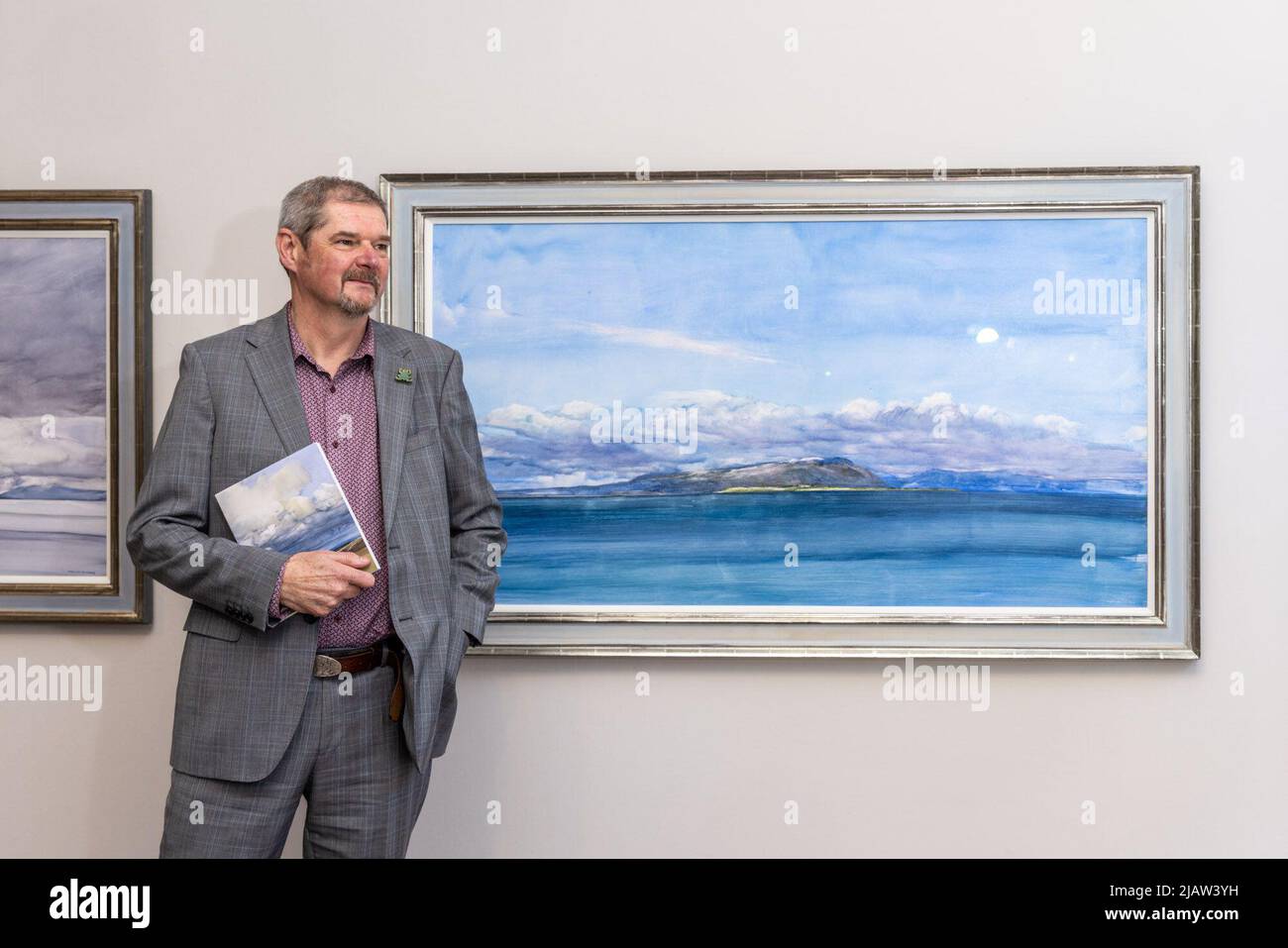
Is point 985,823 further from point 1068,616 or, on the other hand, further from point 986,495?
point 986,495

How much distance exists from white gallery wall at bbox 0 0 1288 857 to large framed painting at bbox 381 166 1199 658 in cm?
9

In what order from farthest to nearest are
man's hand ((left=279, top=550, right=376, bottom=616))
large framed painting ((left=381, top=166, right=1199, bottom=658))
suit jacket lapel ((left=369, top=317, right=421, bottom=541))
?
large framed painting ((left=381, top=166, right=1199, bottom=658))
suit jacket lapel ((left=369, top=317, right=421, bottom=541))
man's hand ((left=279, top=550, right=376, bottom=616))

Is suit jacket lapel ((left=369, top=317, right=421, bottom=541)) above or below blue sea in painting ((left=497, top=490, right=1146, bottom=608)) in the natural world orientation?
above

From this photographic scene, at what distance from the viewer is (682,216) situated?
2246 millimetres

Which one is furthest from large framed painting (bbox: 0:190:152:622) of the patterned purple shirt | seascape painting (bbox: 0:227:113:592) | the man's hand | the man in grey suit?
the man's hand

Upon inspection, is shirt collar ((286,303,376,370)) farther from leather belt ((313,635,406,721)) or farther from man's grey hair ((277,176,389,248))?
leather belt ((313,635,406,721))

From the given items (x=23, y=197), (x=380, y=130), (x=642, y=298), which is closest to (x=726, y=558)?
(x=642, y=298)

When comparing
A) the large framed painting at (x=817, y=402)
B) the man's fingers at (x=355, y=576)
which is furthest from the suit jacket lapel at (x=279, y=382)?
the large framed painting at (x=817, y=402)

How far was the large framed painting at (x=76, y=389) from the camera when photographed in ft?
7.36

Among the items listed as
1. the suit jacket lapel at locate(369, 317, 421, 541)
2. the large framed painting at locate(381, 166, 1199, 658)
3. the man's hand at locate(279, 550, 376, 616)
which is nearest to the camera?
the man's hand at locate(279, 550, 376, 616)

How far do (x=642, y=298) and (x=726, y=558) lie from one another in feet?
2.00

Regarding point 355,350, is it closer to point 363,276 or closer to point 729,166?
point 363,276

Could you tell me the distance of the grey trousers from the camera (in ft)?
5.47

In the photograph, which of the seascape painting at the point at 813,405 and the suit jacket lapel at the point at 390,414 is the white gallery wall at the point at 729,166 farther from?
the suit jacket lapel at the point at 390,414
